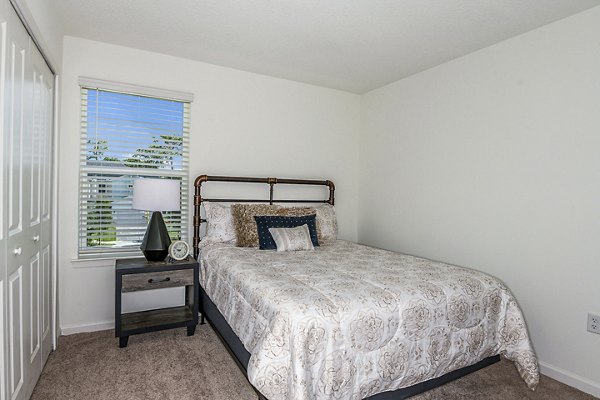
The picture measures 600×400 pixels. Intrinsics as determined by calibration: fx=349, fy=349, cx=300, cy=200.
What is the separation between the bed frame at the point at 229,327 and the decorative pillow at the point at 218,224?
0.16m

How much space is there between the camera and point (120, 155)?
10.2ft

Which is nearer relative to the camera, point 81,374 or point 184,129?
point 81,374

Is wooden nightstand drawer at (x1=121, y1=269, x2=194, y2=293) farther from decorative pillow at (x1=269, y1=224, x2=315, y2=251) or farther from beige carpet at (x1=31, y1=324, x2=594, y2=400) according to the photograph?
decorative pillow at (x1=269, y1=224, x2=315, y2=251)

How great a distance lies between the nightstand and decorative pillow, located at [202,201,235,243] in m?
0.32

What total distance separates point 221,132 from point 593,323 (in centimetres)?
333

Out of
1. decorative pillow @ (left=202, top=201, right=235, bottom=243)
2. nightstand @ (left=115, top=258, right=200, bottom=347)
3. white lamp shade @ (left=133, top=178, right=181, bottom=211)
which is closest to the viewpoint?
nightstand @ (left=115, top=258, right=200, bottom=347)

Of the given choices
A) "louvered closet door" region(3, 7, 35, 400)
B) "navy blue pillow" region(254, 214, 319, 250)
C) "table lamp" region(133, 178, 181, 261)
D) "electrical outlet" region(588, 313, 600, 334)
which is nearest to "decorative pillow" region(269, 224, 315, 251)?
"navy blue pillow" region(254, 214, 319, 250)

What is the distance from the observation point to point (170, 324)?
2.79 meters

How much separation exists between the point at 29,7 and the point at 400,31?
2.33 meters

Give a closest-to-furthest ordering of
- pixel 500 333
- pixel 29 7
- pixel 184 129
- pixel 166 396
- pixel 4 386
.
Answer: pixel 4 386
pixel 29 7
pixel 166 396
pixel 500 333
pixel 184 129

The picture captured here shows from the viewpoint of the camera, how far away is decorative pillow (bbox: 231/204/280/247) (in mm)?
3127

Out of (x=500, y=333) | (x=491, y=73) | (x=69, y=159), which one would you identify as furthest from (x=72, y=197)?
(x=491, y=73)

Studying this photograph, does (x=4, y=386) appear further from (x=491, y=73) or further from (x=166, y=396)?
(x=491, y=73)

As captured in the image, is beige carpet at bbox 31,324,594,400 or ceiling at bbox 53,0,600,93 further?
ceiling at bbox 53,0,600,93
